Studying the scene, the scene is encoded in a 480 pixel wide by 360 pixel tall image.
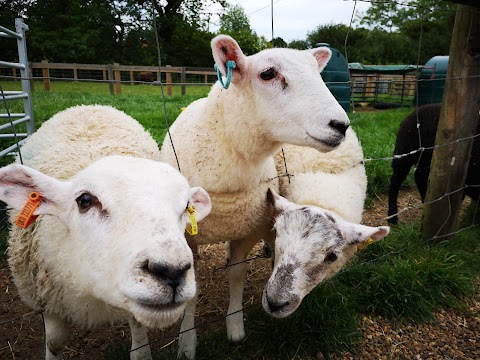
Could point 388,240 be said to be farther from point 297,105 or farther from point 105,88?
point 105,88

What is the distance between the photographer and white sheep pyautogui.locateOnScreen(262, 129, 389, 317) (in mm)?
1921

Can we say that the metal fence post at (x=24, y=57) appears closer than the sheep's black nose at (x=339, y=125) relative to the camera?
No

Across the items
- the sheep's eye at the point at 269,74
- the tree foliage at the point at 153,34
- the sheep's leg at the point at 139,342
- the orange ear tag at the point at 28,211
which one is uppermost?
the tree foliage at the point at 153,34

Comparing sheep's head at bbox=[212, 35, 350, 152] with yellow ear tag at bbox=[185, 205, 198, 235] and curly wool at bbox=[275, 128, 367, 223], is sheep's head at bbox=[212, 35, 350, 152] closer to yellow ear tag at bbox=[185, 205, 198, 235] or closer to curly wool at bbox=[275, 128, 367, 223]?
curly wool at bbox=[275, 128, 367, 223]

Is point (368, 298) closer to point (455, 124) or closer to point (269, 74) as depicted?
point (455, 124)

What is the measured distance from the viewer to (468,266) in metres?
3.19

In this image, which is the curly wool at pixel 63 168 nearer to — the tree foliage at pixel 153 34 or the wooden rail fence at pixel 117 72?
the wooden rail fence at pixel 117 72

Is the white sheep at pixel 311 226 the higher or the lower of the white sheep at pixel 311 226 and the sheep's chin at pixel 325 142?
the lower

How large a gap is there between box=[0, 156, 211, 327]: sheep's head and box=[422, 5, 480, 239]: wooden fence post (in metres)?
2.25

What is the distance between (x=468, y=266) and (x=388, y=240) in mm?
654

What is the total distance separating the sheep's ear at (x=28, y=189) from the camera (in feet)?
4.71

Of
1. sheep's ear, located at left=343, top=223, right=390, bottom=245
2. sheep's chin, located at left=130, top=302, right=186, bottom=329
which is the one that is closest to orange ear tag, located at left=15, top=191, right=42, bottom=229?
sheep's chin, located at left=130, top=302, right=186, bottom=329

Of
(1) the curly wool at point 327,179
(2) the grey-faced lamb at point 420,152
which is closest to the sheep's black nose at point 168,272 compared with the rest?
(1) the curly wool at point 327,179

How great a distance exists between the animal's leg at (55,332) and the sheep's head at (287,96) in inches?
58.9
